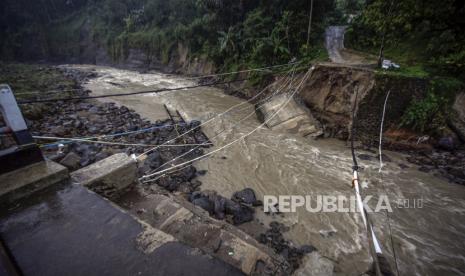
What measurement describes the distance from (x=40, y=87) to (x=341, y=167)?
17.3 metres

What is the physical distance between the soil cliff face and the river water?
1.07 metres

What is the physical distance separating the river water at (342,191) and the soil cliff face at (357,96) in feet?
3.52

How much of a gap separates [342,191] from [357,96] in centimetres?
408

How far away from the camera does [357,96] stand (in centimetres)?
807

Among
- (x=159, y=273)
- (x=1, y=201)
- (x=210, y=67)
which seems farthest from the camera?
(x=210, y=67)

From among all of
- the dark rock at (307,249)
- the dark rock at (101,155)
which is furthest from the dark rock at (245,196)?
the dark rock at (101,155)

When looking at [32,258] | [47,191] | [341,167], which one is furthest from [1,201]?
[341,167]

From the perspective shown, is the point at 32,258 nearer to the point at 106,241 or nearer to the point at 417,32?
the point at 106,241

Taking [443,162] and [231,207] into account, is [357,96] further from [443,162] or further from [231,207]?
[231,207]

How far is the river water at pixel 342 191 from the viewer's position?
414 cm

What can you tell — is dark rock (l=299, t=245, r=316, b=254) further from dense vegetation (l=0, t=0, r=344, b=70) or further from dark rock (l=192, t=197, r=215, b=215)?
dense vegetation (l=0, t=0, r=344, b=70)

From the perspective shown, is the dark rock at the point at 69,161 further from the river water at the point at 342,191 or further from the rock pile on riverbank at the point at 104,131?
the river water at the point at 342,191

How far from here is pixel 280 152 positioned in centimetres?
746

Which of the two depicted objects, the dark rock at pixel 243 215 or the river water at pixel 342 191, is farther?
the dark rock at pixel 243 215
